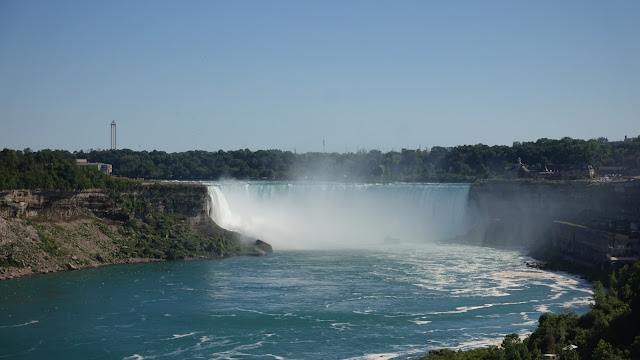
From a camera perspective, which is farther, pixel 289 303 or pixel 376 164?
pixel 376 164

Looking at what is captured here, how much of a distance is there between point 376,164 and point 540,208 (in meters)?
40.3

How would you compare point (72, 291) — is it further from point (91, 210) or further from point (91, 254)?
point (91, 210)

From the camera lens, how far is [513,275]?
34.5 meters

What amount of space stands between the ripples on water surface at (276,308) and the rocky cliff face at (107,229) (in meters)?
1.42

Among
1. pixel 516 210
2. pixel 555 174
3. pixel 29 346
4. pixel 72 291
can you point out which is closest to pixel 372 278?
pixel 72 291

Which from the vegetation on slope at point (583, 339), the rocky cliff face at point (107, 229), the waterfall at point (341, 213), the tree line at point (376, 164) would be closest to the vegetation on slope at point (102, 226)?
the rocky cliff face at point (107, 229)

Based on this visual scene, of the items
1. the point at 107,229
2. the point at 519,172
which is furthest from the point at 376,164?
the point at 107,229

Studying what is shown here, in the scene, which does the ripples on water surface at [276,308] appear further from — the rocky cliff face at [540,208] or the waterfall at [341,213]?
the waterfall at [341,213]

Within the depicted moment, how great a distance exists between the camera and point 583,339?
18969mm

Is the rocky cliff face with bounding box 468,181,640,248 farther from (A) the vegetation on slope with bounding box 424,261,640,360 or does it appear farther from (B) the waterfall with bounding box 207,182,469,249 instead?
(A) the vegetation on slope with bounding box 424,261,640,360

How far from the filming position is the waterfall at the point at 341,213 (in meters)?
48.3

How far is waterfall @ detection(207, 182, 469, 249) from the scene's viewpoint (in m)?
48.3

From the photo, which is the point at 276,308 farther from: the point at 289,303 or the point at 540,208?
the point at 540,208

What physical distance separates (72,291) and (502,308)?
58.3 ft
